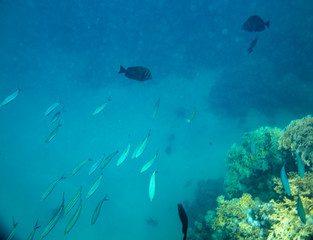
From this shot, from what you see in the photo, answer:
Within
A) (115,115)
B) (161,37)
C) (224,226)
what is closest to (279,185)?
(224,226)

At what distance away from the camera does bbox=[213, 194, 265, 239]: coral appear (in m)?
4.46

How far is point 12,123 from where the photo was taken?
122 feet

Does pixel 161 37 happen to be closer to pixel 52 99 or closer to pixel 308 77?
pixel 308 77

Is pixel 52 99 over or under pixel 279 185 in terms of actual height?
under

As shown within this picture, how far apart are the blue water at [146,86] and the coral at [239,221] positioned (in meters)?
13.2

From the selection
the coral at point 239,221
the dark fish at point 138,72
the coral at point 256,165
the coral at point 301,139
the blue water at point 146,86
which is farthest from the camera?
the blue water at point 146,86

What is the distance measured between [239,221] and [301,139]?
2.91 m

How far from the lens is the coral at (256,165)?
20.0 ft

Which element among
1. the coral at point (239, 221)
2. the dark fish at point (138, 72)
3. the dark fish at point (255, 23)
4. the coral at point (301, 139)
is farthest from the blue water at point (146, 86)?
the dark fish at point (255, 23)

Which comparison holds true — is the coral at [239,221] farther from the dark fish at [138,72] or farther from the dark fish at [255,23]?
the dark fish at [255,23]

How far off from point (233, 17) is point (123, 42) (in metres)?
13.1

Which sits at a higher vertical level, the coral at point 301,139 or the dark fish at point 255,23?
the dark fish at point 255,23

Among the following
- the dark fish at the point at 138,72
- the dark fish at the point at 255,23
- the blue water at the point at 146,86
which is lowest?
the blue water at the point at 146,86

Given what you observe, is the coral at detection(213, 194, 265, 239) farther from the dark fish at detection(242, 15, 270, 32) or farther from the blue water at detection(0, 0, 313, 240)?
the blue water at detection(0, 0, 313, 240)
